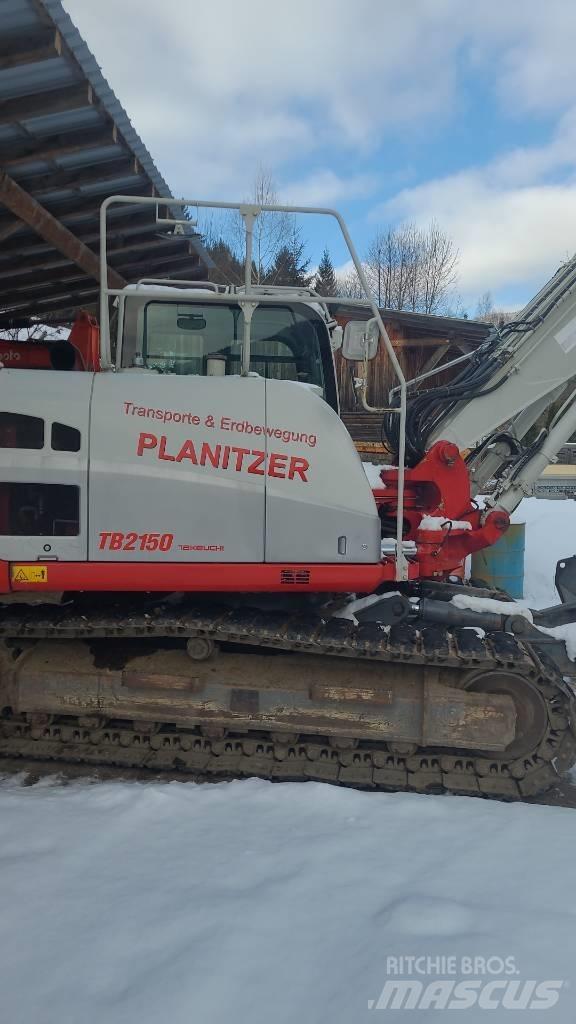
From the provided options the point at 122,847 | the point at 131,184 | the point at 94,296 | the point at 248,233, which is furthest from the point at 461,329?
the point at 122,847

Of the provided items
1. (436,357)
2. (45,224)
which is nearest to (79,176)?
(45,224)

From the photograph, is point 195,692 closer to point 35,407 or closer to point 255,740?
point 255,740

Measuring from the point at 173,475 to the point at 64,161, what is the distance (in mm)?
3873

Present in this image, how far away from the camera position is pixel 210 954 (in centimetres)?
257

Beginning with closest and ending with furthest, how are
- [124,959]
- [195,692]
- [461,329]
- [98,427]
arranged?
[124,959], [98,427], [195,692], [461,329]

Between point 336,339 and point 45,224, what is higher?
point 45,224

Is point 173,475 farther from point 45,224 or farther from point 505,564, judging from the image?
point 505,564

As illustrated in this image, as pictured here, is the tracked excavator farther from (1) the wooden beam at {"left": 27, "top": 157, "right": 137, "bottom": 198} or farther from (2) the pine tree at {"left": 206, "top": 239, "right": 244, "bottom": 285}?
(2) the pine tree at {"left": 206, "top": 239, "right": 244, "bottom": 285}

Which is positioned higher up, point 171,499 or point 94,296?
point 94,296

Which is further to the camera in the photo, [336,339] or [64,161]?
[64,161]

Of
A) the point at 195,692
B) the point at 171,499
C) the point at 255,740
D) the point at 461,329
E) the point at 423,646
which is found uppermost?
the point at 461,329

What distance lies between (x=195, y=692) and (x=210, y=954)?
172 centimetres

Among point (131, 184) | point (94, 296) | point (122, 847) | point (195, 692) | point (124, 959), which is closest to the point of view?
point (124, 959)

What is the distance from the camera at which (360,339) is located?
4027 millimetres
